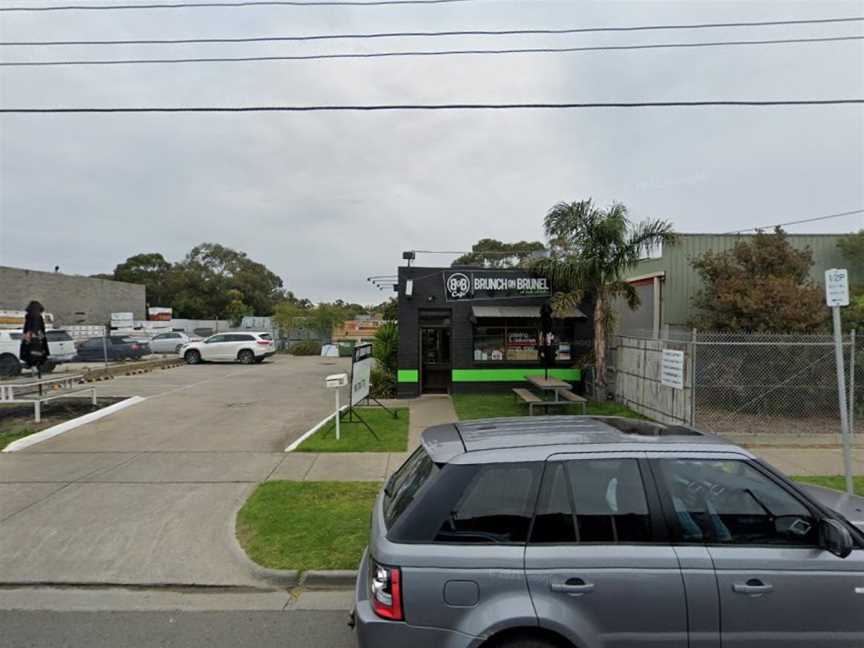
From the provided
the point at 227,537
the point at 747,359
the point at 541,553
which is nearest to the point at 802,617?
the point at 541,553

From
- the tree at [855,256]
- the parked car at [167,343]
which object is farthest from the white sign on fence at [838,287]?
the parked car at [167,343]

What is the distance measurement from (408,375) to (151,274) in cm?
A: 6861

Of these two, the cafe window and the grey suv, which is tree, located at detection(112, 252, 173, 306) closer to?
the cafe window

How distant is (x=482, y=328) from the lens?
14.3 m

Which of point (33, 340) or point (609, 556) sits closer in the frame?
point (609, 556)

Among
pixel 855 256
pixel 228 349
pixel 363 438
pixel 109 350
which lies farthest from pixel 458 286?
pixel 109 350

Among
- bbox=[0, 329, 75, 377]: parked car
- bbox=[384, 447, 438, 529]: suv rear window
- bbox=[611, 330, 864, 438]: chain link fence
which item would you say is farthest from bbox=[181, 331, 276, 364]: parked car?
bbox=[384, 447, 438, 529]: suv rear window

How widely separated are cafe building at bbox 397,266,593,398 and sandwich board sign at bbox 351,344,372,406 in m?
3.77

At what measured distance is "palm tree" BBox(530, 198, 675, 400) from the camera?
12.2 meters

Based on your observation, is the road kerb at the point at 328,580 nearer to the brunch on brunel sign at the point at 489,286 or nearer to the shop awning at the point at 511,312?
the shop awning at the point at 511,312

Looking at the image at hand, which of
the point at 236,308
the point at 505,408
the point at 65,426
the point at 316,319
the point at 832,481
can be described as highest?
the point at 236,308

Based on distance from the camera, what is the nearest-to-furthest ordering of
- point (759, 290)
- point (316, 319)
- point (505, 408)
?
1. point (759, 290)
2. point (505, 408)
3. point (316, 319)

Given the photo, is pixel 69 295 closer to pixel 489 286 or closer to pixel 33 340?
pixel 33 340

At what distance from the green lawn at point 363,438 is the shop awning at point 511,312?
428 cm
